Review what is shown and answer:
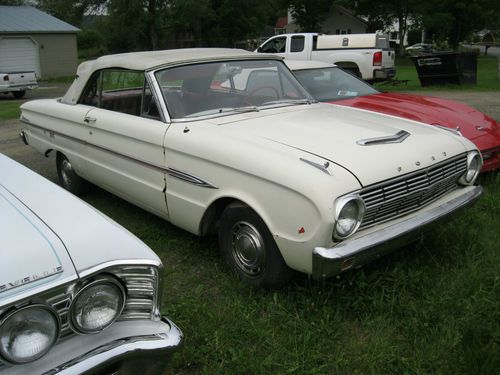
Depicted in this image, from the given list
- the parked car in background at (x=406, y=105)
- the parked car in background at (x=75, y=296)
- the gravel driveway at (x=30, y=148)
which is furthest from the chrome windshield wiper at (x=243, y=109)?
the gravel driveway at (x=30, y=148)

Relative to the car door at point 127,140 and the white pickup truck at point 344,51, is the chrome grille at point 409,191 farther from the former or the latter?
the white pickup truck at point 344,51

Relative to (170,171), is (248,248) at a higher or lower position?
lower

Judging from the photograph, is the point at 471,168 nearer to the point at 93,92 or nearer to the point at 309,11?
the point at 93,92

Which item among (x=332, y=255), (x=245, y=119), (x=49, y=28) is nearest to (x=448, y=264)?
(x=332, y=255)

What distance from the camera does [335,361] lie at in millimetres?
2578

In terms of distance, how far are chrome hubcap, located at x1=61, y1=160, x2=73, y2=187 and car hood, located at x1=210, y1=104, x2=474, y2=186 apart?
A: 7.64ft

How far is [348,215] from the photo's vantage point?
276 centimetres

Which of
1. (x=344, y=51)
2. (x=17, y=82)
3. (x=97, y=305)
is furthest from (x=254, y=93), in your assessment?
(x=17, y=82)

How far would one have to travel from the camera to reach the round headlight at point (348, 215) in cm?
267

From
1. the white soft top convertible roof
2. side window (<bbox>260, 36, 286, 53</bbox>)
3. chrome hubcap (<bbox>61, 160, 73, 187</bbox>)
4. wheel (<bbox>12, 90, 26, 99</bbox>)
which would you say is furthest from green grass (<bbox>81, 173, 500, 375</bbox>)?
wheel (<bbox>12, 90, 26, 99</bbox>)

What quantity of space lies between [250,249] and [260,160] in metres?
0.59

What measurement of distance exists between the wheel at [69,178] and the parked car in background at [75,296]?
3.32m

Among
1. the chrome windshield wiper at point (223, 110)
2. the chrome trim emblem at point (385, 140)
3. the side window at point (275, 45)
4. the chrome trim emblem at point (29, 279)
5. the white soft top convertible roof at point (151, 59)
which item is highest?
the side window at point (275, 45)

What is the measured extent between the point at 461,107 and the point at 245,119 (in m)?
3.17
